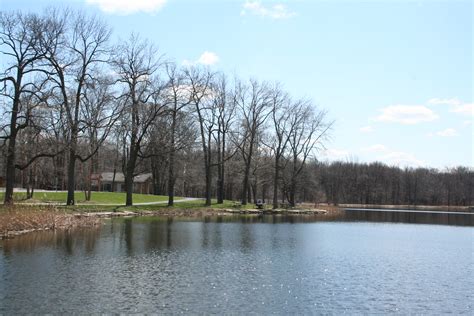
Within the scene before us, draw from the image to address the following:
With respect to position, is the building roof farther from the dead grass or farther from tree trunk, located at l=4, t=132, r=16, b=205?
the dead grass

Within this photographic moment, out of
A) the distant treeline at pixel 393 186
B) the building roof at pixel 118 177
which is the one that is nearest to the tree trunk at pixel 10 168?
the building roof at pixel 118 177

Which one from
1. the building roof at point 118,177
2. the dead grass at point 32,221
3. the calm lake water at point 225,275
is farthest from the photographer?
the building roof at point 118,177

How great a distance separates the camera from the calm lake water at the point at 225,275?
1369cm

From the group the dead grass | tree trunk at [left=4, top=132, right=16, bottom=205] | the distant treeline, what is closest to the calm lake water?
the dead grass

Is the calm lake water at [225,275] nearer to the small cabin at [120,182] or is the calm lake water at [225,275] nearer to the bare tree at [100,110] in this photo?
the bare tree at [100,110]

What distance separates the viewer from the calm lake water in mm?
13688

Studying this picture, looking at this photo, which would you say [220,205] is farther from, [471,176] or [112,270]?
[471,176]

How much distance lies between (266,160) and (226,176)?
23.6 feet

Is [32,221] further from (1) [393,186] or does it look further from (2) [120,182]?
(1) [393,186]

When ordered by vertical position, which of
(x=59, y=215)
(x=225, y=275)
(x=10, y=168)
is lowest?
(x=225, y=275)

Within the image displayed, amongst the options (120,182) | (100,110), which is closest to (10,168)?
(100,110)

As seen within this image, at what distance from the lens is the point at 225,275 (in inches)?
698

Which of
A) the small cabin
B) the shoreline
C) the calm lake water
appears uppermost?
the small cabin

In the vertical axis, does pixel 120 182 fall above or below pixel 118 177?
below
